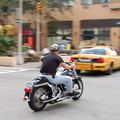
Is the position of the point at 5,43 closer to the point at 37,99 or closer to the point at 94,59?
the point at 94,59

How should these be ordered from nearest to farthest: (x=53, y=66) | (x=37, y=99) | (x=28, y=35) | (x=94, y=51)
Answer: (x=37, y=99) → (x=53, y=66) → (x=94, y=51) → (x=28, y=35)

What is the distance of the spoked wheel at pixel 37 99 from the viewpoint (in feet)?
18.5

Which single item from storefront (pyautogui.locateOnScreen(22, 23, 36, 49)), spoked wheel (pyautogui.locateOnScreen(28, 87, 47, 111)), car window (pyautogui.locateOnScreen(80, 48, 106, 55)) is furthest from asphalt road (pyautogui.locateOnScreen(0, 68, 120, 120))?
storefront (pyautogui.locateOnScreen(22, 23, 36, 49))

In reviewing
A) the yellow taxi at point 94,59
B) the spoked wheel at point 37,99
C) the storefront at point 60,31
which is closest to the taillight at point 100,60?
the yellow taxi at point 94,59

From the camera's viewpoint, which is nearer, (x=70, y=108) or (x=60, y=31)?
(x=70, y=108)

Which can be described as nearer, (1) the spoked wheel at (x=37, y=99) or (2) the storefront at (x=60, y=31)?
(1) the spoked wheel at (x=37, y=99)

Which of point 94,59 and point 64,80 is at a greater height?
point 94,59

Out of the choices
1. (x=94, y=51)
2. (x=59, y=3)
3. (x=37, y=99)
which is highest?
(x=59, y=3)

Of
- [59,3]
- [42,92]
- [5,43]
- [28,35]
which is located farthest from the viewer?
[28,35]

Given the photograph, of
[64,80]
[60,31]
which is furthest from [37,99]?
[60,31]

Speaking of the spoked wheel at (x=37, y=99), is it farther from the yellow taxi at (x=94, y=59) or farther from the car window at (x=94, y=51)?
the car window at (x=94, y=51)

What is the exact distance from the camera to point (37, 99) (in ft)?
18.9

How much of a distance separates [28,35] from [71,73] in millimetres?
28810

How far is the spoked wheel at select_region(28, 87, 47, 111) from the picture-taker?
562cm
